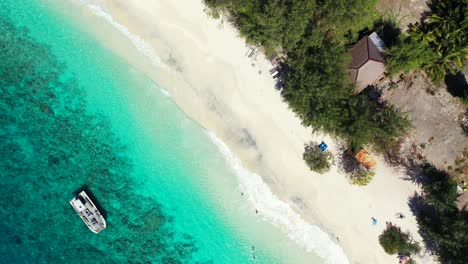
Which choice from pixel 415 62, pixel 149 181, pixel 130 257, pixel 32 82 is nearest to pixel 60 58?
pixel 32 82

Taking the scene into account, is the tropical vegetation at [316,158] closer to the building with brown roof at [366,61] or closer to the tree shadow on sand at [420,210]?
the building with brown roof at [366,61]

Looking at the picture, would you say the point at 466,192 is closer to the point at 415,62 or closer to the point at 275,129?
the point at 415,62

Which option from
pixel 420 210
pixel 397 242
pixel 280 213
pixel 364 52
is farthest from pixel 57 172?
pixel 420 210

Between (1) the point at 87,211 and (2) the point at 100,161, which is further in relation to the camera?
(2) the point at 100,161

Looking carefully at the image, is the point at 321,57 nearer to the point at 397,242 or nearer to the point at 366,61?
the point at 366,61

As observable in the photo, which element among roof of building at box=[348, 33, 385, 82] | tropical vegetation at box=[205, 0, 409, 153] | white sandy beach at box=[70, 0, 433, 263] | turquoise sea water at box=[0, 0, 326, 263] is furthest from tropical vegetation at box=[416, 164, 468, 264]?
roof of building at box=[348, 33, 385, 82]
